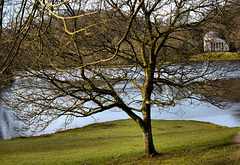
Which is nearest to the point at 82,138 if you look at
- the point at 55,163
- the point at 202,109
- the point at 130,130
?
the point at 130,130

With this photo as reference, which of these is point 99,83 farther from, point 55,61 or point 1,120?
point 1,120

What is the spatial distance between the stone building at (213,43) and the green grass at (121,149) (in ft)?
11.6

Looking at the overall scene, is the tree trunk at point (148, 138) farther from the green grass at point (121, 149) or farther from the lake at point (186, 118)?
the lake at point (186, 118)

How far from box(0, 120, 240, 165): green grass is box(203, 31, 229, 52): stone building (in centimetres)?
352

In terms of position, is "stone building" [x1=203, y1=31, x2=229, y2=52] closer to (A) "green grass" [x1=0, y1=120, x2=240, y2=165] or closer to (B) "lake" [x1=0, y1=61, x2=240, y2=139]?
(A) "green grass" [x1=0, y1=120, x2=240, y2=165]

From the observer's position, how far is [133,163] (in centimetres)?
918

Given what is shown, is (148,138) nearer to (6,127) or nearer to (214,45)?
(214,45)

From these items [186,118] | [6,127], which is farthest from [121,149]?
[6,127]

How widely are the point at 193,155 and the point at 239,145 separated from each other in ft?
8.03

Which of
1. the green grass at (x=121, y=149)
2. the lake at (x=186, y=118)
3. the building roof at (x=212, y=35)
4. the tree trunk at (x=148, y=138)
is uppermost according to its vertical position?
the building roof at (x=212, y=35)

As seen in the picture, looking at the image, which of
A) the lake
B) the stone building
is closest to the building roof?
the stone building

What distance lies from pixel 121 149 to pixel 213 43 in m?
6.31

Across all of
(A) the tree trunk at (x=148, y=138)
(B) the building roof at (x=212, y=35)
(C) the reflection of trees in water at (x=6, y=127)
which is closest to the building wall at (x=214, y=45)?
(B) the building roof at (x=212, y=35)

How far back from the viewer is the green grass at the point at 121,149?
9102 mm
